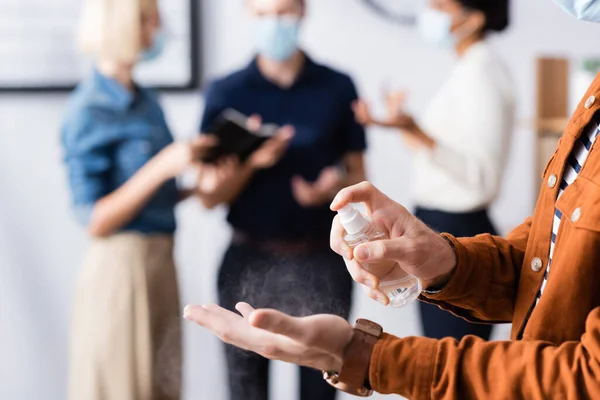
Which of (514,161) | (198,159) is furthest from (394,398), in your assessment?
(514,161)

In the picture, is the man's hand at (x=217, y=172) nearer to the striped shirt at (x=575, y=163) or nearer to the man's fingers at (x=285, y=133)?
the man's fingers at (x=285, y=133)

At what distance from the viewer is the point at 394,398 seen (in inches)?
83.7

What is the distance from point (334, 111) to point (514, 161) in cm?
99

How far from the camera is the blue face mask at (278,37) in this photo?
211 cm

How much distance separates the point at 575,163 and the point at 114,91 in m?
1.37

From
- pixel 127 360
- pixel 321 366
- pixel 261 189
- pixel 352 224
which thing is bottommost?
pixel 127 360

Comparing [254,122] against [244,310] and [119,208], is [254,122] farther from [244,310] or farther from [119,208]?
[244,310]

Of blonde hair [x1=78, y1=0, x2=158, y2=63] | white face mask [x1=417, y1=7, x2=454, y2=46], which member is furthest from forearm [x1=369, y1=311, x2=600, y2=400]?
white face mask [x1=417, y1=7, x2=454, y2=46]

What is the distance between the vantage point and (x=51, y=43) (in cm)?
241

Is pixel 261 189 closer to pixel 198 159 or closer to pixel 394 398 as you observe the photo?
pixel 198 159

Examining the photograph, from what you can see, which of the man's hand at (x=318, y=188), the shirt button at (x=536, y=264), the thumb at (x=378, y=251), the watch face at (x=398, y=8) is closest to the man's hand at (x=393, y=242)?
the thumb at (x=378, y=251)

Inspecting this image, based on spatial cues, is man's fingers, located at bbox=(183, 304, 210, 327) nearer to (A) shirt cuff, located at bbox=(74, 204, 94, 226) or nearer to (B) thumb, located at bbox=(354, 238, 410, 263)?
(B) thumb, located at bbox=(354, 238, 410, 263)

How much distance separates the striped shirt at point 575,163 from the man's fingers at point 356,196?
21 centimetres

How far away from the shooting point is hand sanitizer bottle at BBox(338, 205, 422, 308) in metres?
0.84
